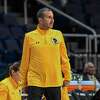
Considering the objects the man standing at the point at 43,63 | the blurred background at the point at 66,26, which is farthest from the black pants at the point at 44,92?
the blurred background at the point at 66,26

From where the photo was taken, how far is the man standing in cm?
767

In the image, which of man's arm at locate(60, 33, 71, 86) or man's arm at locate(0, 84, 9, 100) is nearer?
man's arm at locate(60, 33, 71, 86)

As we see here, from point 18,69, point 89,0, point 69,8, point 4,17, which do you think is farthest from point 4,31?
point 18,69

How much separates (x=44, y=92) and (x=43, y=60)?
1.42ft

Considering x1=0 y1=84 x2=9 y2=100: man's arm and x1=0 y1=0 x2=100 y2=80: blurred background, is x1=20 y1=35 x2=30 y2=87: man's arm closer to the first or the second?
x1=0 y1=84 x2=9 y2=100: man's arm

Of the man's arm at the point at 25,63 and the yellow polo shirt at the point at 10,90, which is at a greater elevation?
the man's arm at the point at 25,63

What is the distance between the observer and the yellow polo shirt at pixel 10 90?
8.33 metres

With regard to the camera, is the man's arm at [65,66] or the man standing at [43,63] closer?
the man standing at [43,63]

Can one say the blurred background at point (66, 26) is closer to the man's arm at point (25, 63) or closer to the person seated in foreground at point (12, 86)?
the person seated in foreground at point (12, 86)

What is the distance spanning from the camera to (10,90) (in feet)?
27.5

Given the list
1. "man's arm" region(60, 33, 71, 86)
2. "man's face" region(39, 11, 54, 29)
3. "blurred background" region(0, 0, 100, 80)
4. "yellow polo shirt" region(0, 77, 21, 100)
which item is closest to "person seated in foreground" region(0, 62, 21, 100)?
"yellow polo shirt" region(0, 77, 21, 100)

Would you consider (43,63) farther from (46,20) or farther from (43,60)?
(46,20)

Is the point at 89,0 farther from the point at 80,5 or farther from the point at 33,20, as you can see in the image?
the point at 33,20

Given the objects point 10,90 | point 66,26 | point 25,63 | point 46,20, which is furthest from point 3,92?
point 66,26
